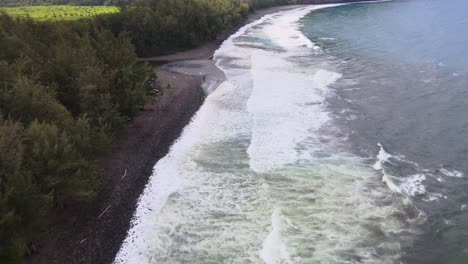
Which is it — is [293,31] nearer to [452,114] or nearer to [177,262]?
[452,114]

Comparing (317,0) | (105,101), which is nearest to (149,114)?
(105,101)

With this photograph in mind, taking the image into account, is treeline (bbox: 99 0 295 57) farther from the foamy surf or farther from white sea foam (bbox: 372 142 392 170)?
the foamy surf

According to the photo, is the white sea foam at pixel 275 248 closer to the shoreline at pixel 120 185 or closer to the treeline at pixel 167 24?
the shoreline at pixel 120 185

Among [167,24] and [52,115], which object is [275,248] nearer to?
[52,115]

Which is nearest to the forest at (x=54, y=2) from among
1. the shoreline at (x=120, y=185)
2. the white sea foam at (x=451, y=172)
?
the shoreline at (x=120, y=185)

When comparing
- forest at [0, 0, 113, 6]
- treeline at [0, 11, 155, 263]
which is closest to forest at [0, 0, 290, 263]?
treeline at [0, 11, 155, 263]

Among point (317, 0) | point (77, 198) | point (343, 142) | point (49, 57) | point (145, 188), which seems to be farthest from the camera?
point (317, 0)
